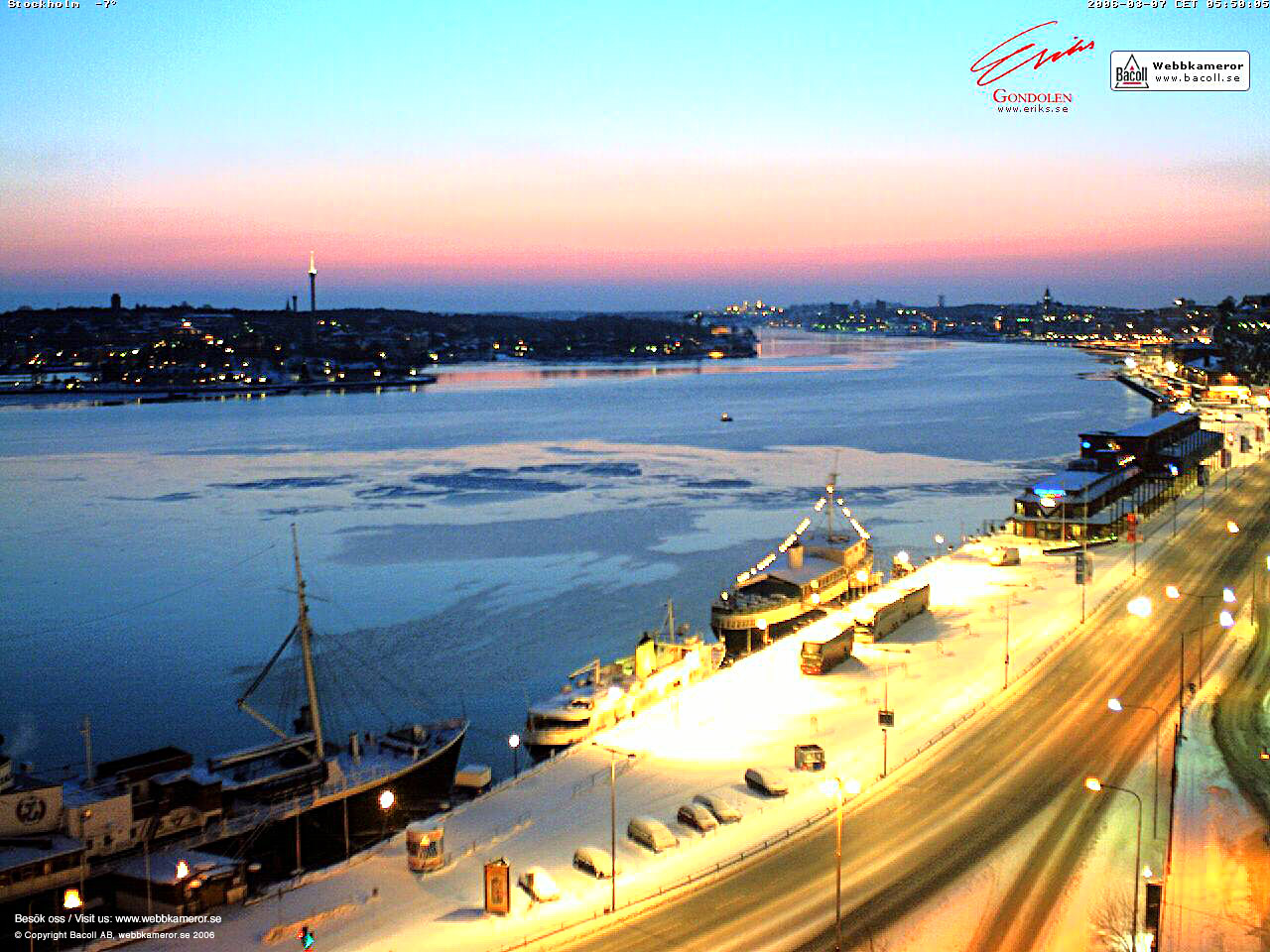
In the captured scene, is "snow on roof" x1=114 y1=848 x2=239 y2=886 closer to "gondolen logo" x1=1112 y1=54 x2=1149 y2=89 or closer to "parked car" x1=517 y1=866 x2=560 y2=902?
"parked car" x1=517 y1=866 x2=560 y2=902

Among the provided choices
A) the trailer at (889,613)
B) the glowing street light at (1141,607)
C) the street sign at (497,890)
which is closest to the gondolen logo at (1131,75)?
the glowing street light at (1141,607)

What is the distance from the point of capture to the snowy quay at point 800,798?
1133cm

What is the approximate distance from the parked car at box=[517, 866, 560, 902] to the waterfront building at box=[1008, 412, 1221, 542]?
23516 millimetres

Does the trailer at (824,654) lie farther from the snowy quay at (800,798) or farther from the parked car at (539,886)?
the parked car at (539,886)

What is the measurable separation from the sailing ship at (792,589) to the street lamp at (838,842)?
947 centimetres

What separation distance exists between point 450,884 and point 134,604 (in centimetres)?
1784

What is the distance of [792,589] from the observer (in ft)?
84.2

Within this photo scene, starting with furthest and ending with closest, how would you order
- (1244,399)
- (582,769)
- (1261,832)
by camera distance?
1. (1244,399)
2. (582,769)
3. (1261,832)

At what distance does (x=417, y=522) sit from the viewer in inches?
1475

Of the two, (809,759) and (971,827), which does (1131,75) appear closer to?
(809,759)

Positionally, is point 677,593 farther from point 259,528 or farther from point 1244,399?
point 1244,399

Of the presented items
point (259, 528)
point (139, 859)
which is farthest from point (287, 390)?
point (139, 859)

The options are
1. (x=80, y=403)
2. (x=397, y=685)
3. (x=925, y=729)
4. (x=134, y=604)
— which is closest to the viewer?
(x=925, y=729)

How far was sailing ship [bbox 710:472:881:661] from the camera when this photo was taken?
79.9 ft
